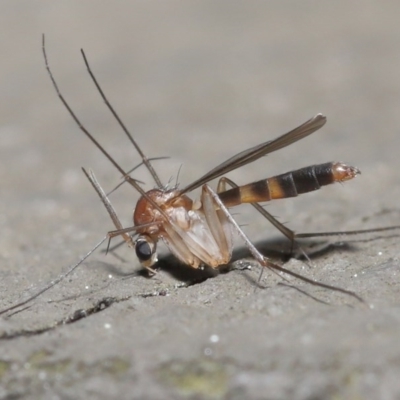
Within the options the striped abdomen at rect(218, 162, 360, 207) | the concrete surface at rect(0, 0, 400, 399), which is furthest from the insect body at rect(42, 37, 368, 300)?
the concrete surface at rect(0, 0, 400, 399)

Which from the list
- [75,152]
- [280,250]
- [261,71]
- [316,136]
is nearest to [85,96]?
[75,152]

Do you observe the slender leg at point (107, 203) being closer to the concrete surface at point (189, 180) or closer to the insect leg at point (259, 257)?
the concrete surface at point (189, 180)

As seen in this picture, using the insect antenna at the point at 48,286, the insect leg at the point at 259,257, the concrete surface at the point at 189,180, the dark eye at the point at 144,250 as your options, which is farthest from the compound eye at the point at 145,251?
the insect leg at the point at 259,257

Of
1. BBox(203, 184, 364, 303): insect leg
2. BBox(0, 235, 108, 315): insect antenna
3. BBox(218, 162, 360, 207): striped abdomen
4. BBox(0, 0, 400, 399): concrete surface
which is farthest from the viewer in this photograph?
BBox(218, 162, 360, 207): striped abdomen

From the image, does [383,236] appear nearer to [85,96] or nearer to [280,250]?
[280,250]

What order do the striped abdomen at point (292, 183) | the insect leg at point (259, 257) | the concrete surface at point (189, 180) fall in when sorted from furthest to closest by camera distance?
the striped abdomen at point (292, 183) < the insect leg at point (259, 257) < the concrete surface at point (189, 180)

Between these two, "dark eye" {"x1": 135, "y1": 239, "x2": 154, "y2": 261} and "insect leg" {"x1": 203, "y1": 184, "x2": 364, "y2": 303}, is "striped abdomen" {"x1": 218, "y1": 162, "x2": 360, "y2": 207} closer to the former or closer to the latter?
"insect leg" {"x1": 203, "y1": 184, "x2": 364, "y2": 303}
